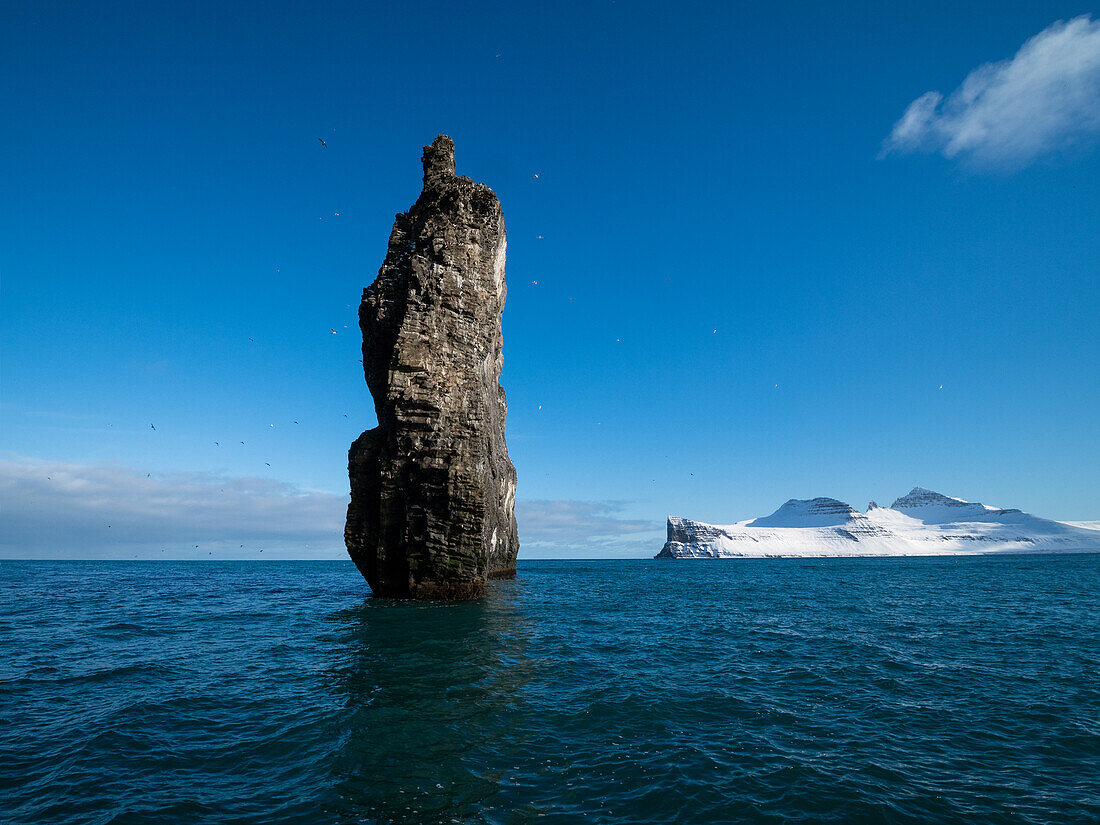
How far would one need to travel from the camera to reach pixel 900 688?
12750 mm

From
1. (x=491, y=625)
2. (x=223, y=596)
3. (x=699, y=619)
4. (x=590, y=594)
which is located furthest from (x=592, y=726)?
(x=223, y=596)

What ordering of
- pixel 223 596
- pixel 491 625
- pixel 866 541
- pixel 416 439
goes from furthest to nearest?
1. pixel 866 541
2. pixel 223 596
3. pixel 416 439
4. pixel 491 625

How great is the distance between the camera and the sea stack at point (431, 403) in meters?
27.9

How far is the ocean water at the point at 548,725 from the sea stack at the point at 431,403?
752 centimetres

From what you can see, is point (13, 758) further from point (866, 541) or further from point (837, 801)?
point (866, 541)

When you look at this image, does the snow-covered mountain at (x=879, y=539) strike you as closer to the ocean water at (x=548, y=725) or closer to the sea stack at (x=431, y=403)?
the sea stack at (x=431, y=403)

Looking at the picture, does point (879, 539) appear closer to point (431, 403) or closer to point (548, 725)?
point (431, 403)

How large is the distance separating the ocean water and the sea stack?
24.7 feet

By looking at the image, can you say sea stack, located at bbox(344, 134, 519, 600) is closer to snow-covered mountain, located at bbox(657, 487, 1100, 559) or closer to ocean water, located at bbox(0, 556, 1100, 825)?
ocean water, located at bbox(0, 556, 1100, 825)

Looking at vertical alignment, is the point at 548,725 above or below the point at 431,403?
below

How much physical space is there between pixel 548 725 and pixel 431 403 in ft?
67.2

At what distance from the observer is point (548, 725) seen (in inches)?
402

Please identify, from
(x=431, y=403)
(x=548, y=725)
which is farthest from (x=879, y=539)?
(x=548, y=725)

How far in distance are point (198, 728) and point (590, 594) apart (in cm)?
3189
